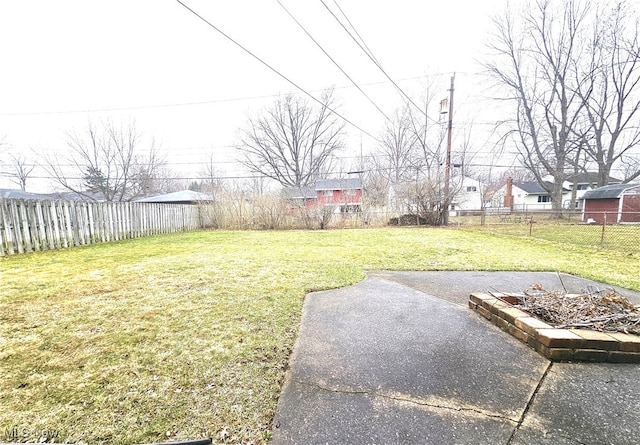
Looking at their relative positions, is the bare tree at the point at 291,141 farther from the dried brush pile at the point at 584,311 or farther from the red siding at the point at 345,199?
the dried brush pile at the point at 584,311

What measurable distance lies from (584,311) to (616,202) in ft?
63.2

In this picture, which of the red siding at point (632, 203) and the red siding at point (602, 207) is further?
the red siding at point (602, 207)

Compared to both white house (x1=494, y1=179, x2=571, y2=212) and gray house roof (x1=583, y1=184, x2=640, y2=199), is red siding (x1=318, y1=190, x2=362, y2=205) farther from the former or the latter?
white house (x1=494, y1=179, x2=571, y2=212)

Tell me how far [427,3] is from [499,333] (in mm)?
6547

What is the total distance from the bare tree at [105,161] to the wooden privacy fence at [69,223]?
11322 mm

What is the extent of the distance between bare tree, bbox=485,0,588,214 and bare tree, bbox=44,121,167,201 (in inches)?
943

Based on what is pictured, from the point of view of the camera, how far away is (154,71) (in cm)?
770

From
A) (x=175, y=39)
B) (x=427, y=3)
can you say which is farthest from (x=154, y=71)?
(x=427, y=3)

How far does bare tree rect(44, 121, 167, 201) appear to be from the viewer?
17.1 metres

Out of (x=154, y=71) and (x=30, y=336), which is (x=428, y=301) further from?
(x=154, y=71)

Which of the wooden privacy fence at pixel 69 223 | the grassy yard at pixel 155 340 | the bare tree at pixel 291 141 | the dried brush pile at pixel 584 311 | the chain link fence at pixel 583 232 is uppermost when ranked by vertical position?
the bare tree at pixel 291 141

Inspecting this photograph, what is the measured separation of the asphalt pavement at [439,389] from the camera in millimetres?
1206

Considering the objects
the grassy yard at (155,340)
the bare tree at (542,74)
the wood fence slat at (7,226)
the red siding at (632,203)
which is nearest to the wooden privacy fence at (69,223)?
the wood fence slat at (7,226)

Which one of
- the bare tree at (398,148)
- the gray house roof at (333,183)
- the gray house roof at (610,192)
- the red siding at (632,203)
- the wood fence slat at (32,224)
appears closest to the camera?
the wood fence slat at (32,224)
